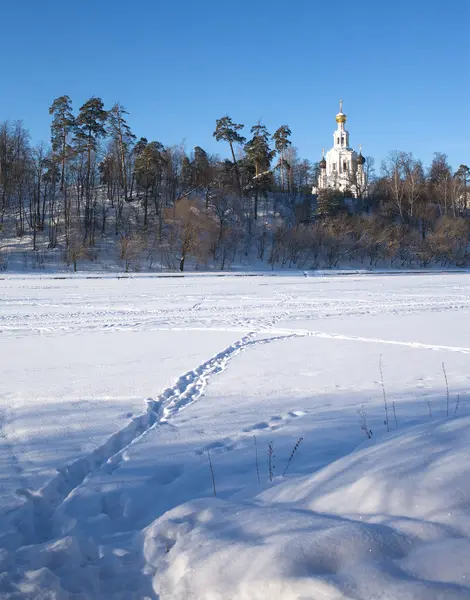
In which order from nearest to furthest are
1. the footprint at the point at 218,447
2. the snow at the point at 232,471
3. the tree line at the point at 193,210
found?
the snow at the point at 232,471, the footprint at the point at 218,447, the tree line at the point at 193,210

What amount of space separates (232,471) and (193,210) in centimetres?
4084

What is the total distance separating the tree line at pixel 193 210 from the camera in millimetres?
44281

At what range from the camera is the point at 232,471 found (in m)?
4.12

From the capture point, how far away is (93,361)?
8.27 m

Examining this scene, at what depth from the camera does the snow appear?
2.37 m

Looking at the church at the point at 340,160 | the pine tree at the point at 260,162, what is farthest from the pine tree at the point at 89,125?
the church at the point at 340,160

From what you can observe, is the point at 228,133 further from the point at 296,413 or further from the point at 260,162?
the point at 296,413

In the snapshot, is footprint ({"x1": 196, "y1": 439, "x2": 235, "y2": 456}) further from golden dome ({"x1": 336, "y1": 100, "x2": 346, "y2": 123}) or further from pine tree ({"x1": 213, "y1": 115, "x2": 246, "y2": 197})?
golden dome ({"x1": 336, "y1": 100, "x2": 346, "y2": 123})

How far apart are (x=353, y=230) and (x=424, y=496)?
1904 inches

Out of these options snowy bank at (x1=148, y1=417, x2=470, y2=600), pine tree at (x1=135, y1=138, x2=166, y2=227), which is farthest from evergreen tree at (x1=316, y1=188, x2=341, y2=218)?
snowy bank at (x1=148, y1=417, x2=470, y2=600)

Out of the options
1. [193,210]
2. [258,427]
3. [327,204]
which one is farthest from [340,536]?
[327,204]

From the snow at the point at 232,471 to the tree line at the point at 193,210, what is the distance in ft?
113

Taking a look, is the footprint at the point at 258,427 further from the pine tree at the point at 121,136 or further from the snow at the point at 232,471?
the pine tree at the point at 121,136

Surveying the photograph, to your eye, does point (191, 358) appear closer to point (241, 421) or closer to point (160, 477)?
point (241, 421)
